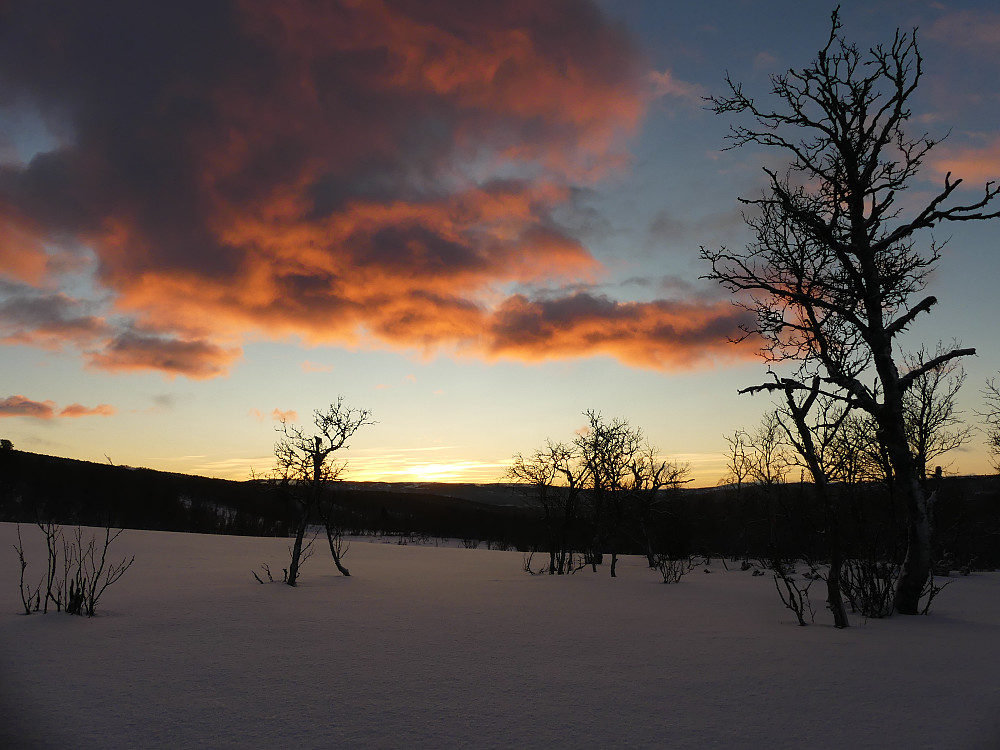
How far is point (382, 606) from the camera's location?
10.7 metres

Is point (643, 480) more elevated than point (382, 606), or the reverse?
point (643, 480)

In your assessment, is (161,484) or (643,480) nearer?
→ (643,480)

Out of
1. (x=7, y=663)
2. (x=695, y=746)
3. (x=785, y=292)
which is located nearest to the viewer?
(x=695, y=746)

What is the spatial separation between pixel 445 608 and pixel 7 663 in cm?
638

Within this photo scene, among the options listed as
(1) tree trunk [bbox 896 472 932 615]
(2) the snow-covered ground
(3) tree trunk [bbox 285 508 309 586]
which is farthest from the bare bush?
(3) tree trunk [bbox 285 508 309 586]

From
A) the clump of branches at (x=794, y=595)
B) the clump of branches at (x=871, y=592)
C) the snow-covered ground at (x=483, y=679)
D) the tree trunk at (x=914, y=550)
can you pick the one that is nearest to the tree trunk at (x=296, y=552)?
the snow-covered ground at (x=483, y=679)

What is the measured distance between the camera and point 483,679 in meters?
5.57

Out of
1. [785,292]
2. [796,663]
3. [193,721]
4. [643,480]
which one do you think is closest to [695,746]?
[796,663]

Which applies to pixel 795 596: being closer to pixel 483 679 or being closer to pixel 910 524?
pixel 910 524

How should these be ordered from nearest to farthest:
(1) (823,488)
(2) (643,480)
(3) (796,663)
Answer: (3) (796,663) → (1) (823,488) → (2) (643,480)

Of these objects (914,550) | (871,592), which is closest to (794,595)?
(871,592)

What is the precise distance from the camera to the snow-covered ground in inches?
162

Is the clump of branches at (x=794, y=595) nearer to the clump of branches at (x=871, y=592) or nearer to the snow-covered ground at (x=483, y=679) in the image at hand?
the snow-covered ground at (x=483, y=679)

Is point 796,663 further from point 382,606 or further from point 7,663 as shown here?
point 7,663
